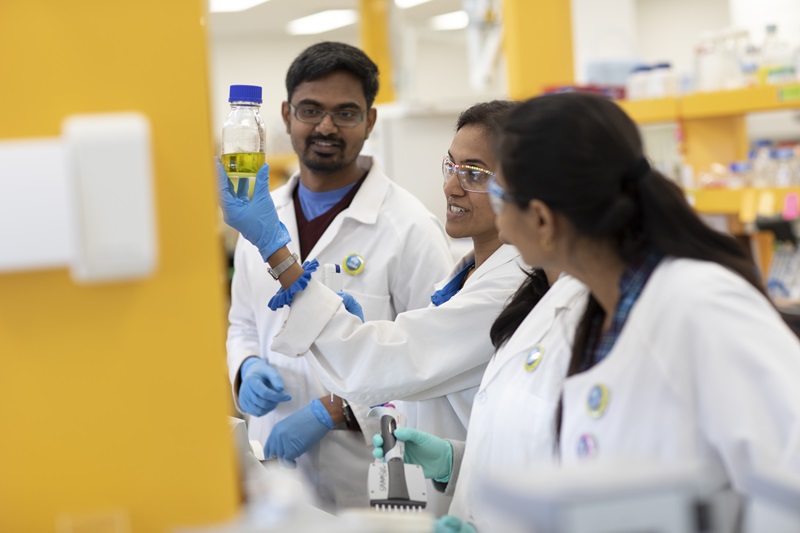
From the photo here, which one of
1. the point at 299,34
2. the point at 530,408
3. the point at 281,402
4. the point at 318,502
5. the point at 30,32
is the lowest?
the point at 318,502

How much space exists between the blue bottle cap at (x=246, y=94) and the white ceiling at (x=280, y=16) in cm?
861

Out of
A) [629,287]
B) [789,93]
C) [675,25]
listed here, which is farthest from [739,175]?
[675,25]

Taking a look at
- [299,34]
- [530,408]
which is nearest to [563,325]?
[530,408]

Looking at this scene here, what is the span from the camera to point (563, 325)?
1.88 m

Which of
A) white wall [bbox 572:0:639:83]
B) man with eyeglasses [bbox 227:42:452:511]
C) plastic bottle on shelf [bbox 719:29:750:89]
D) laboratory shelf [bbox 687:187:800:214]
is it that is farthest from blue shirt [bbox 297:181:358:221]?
white wall [bbox 572:0:639:83]

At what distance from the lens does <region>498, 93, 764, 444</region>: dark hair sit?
1.55 metres

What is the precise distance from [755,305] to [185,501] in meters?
0.93

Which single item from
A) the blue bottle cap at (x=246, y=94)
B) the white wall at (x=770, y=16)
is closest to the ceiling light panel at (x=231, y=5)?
the white wall at (x=770, y=16)

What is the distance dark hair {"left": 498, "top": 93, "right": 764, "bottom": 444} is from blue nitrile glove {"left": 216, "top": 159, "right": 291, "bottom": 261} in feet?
2.51

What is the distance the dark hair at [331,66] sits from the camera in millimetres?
2936

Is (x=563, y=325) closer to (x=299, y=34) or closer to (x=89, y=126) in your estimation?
(x=89, y=126)

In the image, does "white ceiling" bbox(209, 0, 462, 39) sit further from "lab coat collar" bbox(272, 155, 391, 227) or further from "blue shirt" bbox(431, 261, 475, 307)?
"blue shirt" bbox(431, 261, 475, 307)

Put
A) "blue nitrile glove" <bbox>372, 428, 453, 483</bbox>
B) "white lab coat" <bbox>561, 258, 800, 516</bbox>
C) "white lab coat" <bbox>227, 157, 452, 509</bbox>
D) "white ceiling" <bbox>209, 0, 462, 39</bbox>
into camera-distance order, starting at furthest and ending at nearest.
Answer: "white ceiling" <bbox>209, 0, 462, 39</bbox>, "white lab coat" <bbox>227, 157, 452, 509</bbox>, "blue nitrile glove" <bbox>372, 428, 453, 483</bbox>, "white lab coat" <bbox>561, 258, 800, 516</bbox>

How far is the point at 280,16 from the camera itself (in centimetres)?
1230
